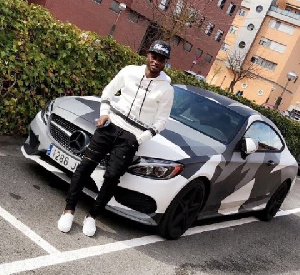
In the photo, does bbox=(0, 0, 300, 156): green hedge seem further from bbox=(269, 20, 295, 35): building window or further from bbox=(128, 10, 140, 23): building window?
bbox=(269, 20, 295, 35): building window

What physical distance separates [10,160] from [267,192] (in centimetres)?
364

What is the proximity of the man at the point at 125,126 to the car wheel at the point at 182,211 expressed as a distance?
2.30ft

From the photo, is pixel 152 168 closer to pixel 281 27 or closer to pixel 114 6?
pixel 114 6

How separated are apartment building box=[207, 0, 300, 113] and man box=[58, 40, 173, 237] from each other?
60512 mm

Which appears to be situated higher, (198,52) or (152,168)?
(198,52)

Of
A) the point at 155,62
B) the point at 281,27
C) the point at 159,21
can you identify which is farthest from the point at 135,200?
the point at 281,27

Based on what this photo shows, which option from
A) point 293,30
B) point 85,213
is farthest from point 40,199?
point 293,30

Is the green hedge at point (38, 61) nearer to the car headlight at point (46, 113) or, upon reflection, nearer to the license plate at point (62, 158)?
the car headlight at point (46, 113)

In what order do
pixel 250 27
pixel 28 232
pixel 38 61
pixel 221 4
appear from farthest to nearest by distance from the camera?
pixel 250 27 < pixel 221 4 < pixel 38 61 < pixel 28 232

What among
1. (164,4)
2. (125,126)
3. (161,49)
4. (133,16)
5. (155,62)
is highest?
(164,4)

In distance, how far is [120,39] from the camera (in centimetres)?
3962

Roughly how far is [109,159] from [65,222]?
27.2 inches

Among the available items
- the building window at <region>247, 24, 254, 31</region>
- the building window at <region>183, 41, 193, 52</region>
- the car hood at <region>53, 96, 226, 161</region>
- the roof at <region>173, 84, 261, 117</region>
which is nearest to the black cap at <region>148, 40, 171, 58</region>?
the car hood at <region>53, 96, 226, 161</region>

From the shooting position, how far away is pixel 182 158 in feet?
15.2
